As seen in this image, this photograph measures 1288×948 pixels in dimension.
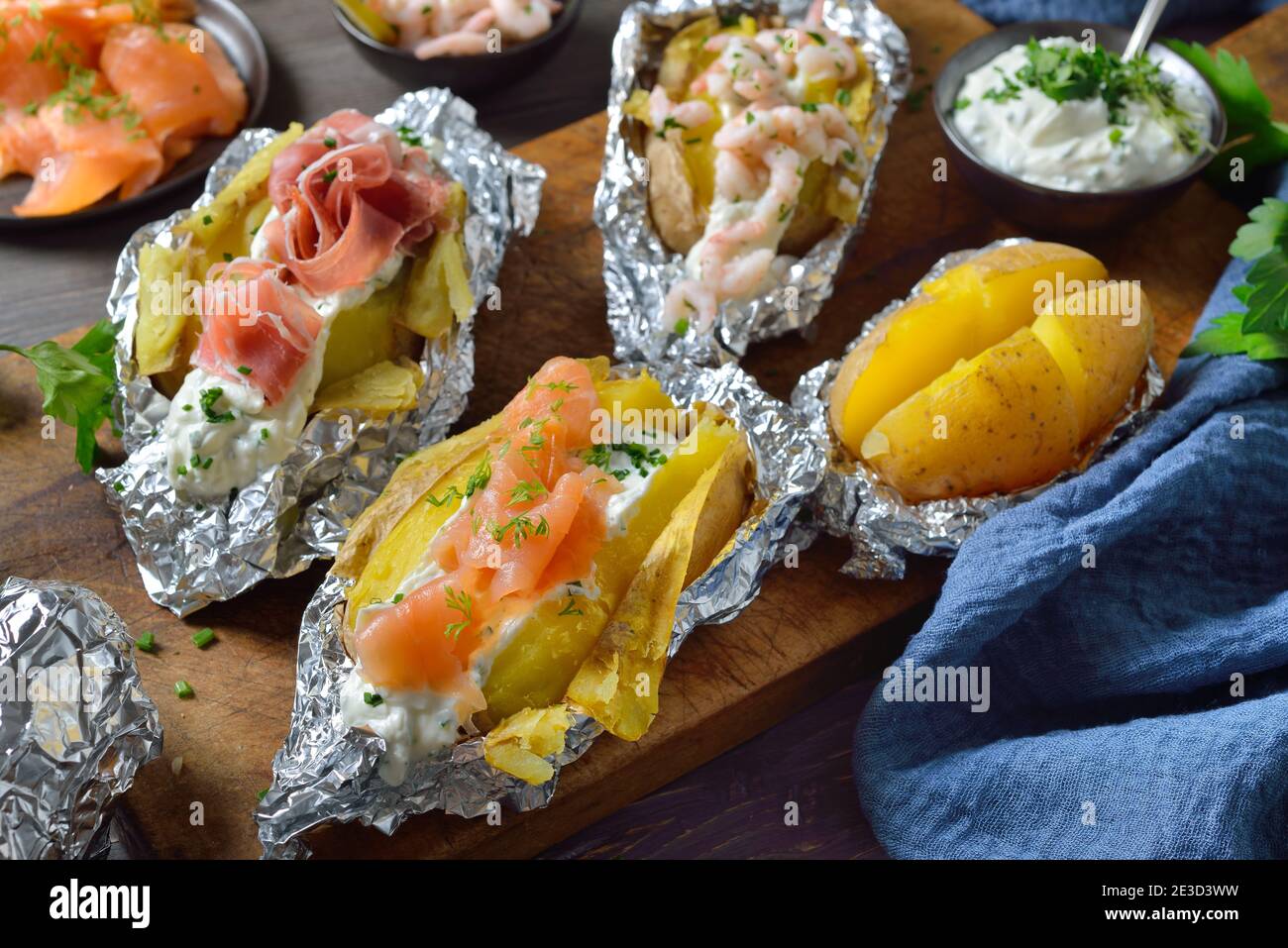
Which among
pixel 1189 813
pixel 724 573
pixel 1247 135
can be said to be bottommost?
pixel 1189 813

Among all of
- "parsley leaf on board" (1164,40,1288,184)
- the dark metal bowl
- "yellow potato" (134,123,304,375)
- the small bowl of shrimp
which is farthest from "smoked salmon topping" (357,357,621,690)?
"parsley leaf on board" (1164,40,1288,184)

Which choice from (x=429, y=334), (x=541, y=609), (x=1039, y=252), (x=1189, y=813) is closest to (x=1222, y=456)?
(x=1039, y=252)

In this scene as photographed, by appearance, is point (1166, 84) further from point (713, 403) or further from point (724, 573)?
point (724, 573)

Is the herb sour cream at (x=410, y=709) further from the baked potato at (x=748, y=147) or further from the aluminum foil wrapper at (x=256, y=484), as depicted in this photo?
the baked potato at (x=748, y=147)

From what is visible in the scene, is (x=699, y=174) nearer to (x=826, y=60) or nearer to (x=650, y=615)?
(x=826, y=60)

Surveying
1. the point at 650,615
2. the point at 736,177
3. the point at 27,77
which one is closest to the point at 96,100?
the point at 27,77

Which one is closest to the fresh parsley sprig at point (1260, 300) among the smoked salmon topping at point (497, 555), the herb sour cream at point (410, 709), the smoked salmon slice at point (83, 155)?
the smoked salmon topping at point (497, 555)
